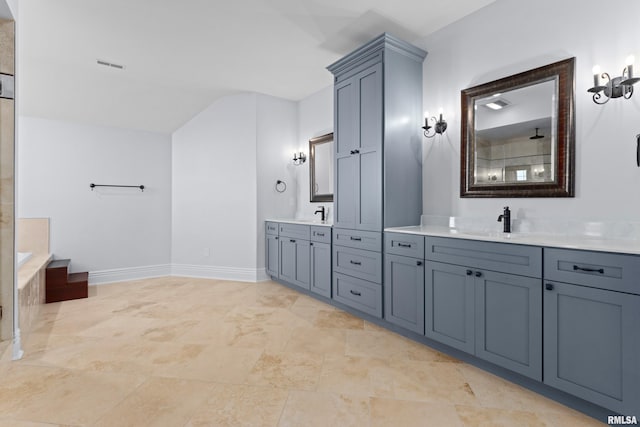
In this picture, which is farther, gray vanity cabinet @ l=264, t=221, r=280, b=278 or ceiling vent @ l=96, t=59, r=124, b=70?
gray vanity cabinet @ l=264, t=221, r=280, b=278

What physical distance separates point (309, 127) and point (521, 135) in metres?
2.83

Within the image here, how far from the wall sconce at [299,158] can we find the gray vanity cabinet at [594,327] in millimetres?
3345

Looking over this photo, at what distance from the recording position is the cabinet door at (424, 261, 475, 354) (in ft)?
6.79

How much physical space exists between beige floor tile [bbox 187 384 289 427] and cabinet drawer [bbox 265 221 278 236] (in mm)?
2466

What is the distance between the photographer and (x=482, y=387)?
6.16 ft

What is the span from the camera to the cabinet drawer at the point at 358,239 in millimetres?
2748

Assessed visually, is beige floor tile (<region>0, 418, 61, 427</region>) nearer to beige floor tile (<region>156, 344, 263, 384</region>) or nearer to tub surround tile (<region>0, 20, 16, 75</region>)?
beige floor tile (<region>156, 344, 263, 384</region>)

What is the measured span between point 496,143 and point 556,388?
167 centimetres

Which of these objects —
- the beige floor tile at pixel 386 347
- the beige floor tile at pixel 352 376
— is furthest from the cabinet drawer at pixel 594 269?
the beige floor tile at pixel 352 376

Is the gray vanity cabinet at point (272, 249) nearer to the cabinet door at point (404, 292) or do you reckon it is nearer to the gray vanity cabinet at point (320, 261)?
the gray vanity cabinet at point (320, 261)

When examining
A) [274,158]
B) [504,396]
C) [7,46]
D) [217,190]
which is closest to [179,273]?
[217,190]

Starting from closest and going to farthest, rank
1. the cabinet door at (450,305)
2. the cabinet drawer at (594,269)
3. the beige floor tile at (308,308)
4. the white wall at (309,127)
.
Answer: the cabinet drawer at (594,269), the cabinet door at (450,305), the beige floor tile at (308,308), the white wall at (309,127)

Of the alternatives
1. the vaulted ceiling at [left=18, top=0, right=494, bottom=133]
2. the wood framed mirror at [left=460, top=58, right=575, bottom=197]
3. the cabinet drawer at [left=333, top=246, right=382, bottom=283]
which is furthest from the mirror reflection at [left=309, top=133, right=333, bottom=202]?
the wood framed mirror at [left=460, top=58, right=575, bottom=197]

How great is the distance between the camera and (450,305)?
2178mm
